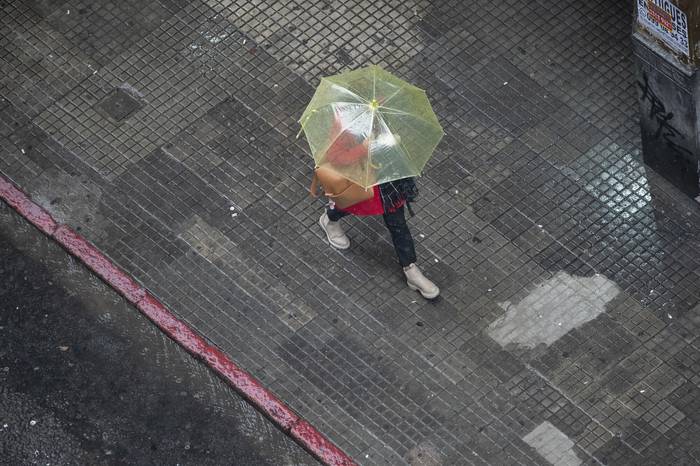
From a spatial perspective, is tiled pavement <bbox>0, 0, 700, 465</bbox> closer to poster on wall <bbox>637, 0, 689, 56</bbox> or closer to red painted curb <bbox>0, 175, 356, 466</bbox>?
red painted curb <bbox>0, 175, 356, 466</bbox>

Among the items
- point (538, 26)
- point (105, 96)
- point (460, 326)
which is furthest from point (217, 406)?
point (538, 26)

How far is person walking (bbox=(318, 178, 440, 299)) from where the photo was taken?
11375mm

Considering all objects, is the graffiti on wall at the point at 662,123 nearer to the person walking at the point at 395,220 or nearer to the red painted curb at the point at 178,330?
the person walking at the point at 395,220

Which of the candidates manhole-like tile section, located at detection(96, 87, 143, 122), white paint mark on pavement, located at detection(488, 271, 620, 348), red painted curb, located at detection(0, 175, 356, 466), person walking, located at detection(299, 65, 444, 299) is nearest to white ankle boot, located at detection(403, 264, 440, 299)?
white paint mark on pavement, located at detection(488, 271, 620, 348)

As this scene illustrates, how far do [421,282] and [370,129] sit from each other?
1885 millimetres

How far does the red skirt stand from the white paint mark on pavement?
1601 millimetres

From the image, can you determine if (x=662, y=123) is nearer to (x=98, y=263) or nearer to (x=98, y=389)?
(x=98, y=263)

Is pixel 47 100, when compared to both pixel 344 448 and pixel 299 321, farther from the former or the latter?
pixel 344 448

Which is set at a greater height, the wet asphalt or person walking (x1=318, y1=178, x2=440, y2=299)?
person walking (x1=318, y1=178, x2=440, y2=299)

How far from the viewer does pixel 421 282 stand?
12.2 metres

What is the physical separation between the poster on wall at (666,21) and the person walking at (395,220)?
2.80m

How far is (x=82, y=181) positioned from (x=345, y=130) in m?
3.24

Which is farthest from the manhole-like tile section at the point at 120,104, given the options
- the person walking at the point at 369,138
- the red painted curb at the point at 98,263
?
the person walking at the point at 369,138

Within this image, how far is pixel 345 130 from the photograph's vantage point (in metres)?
10.9
